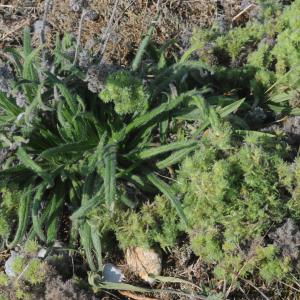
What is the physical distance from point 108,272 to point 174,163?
0.72m

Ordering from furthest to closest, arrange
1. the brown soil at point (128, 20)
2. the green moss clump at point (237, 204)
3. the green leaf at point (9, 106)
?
the brown soil at point (128, 20) → the green leaf at point (9, 106) → the green moss clump at point (237, 204)

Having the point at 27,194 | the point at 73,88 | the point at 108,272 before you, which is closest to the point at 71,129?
the point at 73,88

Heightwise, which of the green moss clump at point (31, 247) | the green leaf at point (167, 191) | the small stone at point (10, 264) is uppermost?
the green leaf at point (167, 191)

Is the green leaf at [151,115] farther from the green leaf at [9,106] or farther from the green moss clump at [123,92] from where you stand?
the green leaf at [9,106]

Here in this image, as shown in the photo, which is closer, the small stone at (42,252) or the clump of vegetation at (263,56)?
the small stone at (42,252)

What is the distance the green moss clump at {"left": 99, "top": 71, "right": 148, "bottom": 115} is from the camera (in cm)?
259

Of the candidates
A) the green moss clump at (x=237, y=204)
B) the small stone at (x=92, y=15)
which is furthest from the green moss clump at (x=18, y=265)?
the small stone at (x=92, y=15)

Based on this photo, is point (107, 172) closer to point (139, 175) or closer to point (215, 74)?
point (139, 175)

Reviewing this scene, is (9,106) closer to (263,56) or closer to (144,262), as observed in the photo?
(144,262)

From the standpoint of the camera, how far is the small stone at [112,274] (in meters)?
2.96

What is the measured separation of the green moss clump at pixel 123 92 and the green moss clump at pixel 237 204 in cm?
40

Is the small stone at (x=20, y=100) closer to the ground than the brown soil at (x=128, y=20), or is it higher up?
higher up

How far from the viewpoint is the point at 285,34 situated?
3.06 meters

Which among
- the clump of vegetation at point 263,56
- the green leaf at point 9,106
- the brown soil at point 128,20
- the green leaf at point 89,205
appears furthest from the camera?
the brown soil at point 128,20
